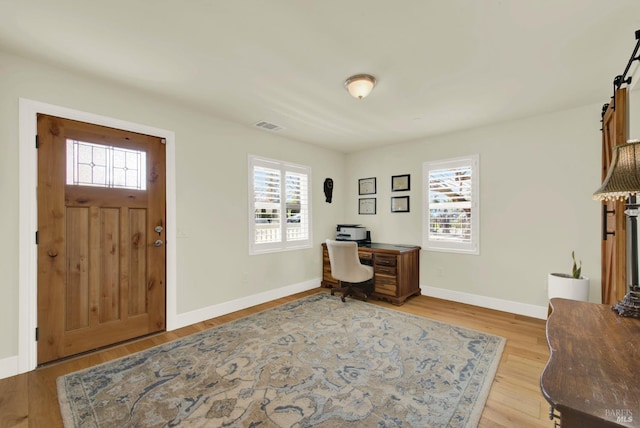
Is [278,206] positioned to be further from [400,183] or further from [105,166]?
[105,166]

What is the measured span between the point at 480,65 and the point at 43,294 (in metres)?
4.07

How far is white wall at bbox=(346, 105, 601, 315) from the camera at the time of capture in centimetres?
310

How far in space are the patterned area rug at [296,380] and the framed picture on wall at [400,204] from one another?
1.95 m

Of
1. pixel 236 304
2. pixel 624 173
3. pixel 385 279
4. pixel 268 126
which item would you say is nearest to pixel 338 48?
pixel 624 173

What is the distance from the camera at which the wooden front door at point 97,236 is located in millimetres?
2355

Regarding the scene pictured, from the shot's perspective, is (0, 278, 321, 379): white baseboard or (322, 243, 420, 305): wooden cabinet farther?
(322, 243, 420, 305): wooden cabinet

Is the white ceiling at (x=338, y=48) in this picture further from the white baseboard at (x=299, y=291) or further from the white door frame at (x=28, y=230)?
the white baseboard at (x=299, y=291)

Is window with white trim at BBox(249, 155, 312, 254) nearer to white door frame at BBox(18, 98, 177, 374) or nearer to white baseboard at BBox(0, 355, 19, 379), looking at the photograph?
white door frame at BBox(18, 98, 177, 374)

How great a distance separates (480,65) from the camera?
226 centimetres

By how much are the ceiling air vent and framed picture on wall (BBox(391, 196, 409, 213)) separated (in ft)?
7.15

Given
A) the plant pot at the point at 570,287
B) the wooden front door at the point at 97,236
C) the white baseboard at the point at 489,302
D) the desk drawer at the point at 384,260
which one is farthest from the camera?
the desk drawer at the point at 384,260

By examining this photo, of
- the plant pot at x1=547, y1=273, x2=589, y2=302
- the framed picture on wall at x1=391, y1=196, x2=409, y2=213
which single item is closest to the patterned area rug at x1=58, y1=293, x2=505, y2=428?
the plant pot at x1=547, y1=273, x2=589, y2=302

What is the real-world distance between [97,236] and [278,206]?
7.23 ft

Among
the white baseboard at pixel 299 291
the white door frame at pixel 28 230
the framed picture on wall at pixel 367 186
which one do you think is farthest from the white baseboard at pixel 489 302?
the white door frame at pixel 28 230
